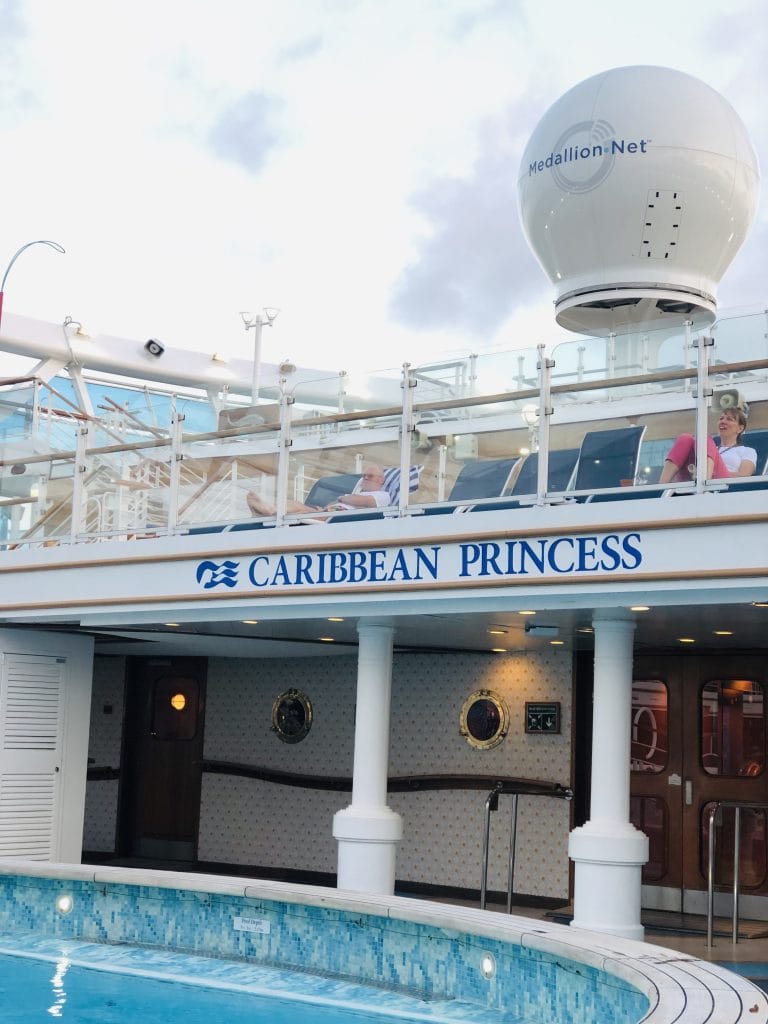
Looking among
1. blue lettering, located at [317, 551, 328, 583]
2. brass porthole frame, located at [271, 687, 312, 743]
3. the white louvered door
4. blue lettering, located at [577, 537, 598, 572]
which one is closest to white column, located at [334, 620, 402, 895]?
blue lettering, located at [317, 551, 328, 583]

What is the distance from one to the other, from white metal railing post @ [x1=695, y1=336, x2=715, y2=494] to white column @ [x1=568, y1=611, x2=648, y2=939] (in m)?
1.53

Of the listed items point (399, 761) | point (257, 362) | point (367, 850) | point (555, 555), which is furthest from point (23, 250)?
point (555, 555)

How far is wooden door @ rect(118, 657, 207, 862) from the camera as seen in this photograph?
54.8ft

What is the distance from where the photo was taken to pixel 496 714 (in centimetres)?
1430

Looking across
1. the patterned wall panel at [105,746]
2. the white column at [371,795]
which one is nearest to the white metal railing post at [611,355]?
the white column at [371,795]

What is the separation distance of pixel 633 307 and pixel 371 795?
6.60 metres

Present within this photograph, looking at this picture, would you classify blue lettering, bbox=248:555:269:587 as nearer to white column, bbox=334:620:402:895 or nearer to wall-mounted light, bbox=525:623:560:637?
white column, bbox=334:620:402:895

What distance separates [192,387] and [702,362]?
26343 millimetres

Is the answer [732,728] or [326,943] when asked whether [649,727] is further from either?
[326,943]

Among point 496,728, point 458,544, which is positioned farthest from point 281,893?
point 496,728

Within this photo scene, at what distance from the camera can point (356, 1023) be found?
830 cm

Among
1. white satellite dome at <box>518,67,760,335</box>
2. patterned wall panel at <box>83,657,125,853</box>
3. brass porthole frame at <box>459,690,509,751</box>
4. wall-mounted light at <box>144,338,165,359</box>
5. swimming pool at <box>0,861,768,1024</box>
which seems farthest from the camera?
wall-mounted light at <box>144,338,165,359</box>

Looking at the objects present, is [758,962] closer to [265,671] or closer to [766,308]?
[766,308]

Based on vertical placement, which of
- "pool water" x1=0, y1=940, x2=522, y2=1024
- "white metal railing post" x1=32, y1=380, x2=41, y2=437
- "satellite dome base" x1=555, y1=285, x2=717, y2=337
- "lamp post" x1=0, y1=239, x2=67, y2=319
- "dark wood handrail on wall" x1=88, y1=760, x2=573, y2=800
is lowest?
"pool water" x1=0, y1=940, x2=522, y2=1024
